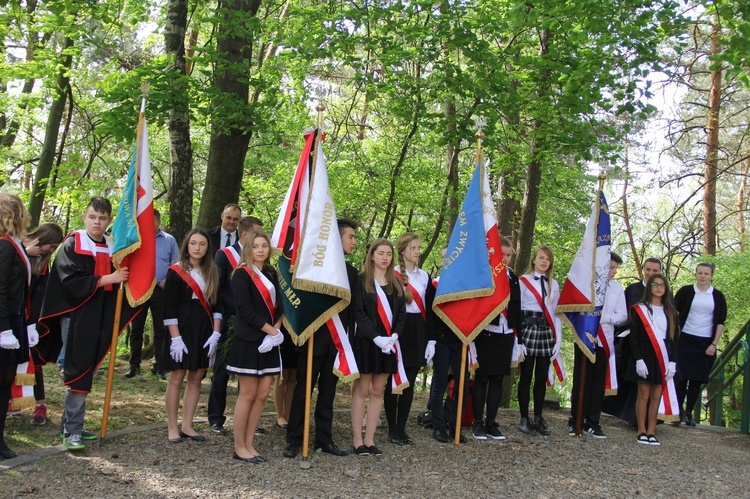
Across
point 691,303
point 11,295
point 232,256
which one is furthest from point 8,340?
point 691,303

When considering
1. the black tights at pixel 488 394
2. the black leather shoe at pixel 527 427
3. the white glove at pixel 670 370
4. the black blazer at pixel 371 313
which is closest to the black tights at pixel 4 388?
the black blazer at pixel 371 313

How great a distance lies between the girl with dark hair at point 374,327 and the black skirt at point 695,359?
4035mm

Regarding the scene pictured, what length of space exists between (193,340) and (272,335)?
78 centimetres

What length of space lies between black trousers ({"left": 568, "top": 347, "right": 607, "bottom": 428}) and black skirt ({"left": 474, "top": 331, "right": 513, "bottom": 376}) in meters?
1.05

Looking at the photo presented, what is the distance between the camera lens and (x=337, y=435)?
652 cm

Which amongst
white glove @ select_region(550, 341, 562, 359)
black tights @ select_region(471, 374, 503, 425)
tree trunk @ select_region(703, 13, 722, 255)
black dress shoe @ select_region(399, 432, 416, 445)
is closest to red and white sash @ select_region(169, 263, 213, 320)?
black dress shoe @ select_region(399, 432, 416, 445)

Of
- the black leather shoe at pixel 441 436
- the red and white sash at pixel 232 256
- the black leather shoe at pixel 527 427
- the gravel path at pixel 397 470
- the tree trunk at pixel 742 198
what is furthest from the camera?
the tree trunk at pixel 742 198

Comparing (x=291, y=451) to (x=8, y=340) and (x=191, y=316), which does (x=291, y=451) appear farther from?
(x=8, y=340)

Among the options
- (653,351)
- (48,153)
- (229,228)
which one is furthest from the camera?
(48,153)

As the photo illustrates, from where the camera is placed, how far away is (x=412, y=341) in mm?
6262

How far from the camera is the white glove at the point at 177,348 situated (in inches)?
218

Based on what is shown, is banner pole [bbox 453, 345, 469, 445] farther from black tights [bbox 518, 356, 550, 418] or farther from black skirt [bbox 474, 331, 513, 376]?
black tights [bbox 518, 356, 550, 418]

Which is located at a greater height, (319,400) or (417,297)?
(417,297)

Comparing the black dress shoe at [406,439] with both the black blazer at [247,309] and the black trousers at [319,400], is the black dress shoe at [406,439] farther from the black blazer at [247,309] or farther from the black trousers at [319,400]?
the black blazer at [247,309]
